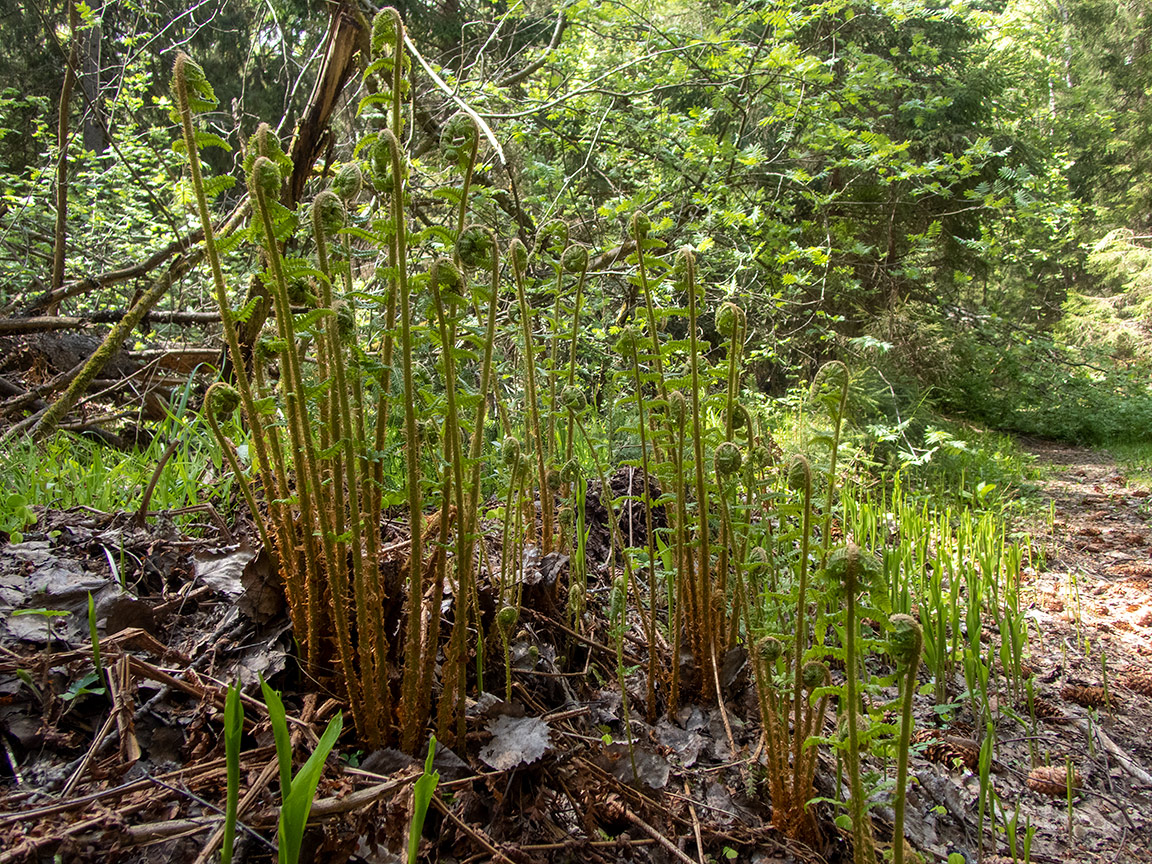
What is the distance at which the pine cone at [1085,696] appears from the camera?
236cm

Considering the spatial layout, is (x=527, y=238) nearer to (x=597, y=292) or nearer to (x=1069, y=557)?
(x=597, y=292)

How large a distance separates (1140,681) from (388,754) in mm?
2821

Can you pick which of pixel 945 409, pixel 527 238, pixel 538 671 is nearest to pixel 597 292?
pixel 527 238

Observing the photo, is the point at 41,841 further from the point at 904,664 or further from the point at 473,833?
the point at 904,664

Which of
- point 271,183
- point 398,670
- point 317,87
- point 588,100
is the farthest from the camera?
point 588,100

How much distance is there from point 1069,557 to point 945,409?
23.2 feet

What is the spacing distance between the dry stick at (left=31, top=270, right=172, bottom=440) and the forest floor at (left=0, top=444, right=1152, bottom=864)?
63cm

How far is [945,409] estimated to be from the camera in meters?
10.7

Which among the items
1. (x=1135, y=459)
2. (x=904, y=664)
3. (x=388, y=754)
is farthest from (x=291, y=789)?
(x=1135, y=459)

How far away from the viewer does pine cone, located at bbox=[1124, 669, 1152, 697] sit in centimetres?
249

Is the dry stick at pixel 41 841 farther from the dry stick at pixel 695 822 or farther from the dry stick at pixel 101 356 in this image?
the dry stick at pixel 101 356

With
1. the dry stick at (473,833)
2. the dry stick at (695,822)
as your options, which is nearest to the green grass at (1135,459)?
the dry stick at (695,822)

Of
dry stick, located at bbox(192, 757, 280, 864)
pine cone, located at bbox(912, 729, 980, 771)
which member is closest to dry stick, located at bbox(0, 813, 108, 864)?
dry stick, located at bbox(192, 757, 280, 864)

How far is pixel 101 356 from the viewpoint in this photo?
2514 millimetres
